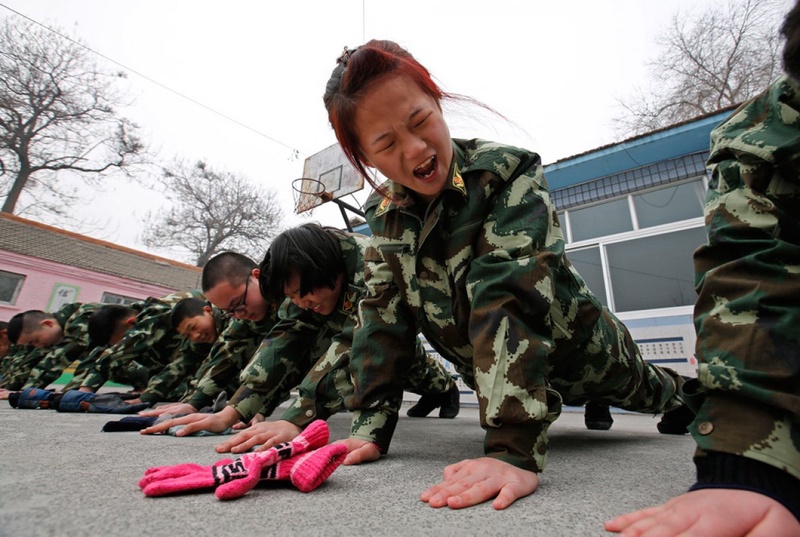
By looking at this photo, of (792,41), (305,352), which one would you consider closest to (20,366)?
(305,352)

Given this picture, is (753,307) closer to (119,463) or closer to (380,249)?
(380,249)

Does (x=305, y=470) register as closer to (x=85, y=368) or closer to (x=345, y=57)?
(x=345, y=57)

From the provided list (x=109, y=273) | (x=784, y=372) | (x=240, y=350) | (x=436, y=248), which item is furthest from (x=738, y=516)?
(x=109, y=273)

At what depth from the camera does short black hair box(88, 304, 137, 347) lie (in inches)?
161

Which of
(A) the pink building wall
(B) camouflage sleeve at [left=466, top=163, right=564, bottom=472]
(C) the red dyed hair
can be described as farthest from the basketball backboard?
(A) the pink building wall

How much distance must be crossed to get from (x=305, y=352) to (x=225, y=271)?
0.71 m

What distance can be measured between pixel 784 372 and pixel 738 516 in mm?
192

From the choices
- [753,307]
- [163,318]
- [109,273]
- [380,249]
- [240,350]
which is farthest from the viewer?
[109,273]

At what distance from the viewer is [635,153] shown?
424cm

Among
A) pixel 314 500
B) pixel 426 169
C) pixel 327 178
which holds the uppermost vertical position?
pixel 327 178

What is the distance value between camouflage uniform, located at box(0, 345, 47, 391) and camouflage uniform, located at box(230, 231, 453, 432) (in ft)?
13.9

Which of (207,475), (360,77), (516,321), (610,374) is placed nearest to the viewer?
(207,475)

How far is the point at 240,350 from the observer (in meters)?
2.44

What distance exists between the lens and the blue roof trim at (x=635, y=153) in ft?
12.7
